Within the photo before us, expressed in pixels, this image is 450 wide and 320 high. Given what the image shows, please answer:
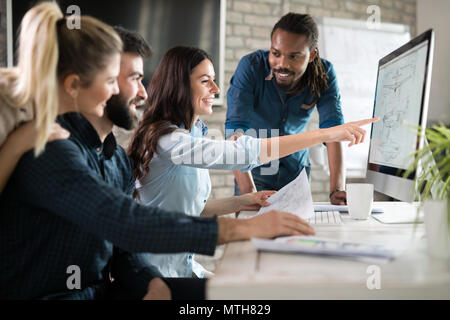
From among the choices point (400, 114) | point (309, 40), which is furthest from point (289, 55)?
point (400, 114)

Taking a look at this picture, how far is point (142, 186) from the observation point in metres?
1.38

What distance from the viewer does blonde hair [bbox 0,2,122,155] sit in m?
0.79

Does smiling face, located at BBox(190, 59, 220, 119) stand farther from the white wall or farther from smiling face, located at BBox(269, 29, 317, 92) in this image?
the white wall

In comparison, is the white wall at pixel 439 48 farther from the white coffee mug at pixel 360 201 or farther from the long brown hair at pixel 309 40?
the white coffee mug at pixel 360 201

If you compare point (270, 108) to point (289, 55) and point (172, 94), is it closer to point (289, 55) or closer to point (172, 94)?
point (289, 55)

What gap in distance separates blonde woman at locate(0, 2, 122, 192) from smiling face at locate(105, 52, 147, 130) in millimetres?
138

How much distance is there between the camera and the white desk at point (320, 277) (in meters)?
0.60

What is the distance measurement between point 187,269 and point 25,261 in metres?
0.60

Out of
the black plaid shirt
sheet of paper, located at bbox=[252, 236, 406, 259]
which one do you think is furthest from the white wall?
the black plaid shirt

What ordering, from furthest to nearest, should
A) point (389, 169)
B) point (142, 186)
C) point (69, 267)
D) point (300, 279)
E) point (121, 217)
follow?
point (142, 186) < point (389, 169) < point (69, 267) < point (121, 217) < point (300, 279)

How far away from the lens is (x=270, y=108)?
6.52 feet

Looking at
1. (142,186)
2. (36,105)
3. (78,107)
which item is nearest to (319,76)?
(142,186)

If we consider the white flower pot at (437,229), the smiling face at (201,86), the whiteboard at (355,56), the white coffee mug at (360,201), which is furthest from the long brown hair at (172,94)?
the whiteboard at (355,56)
